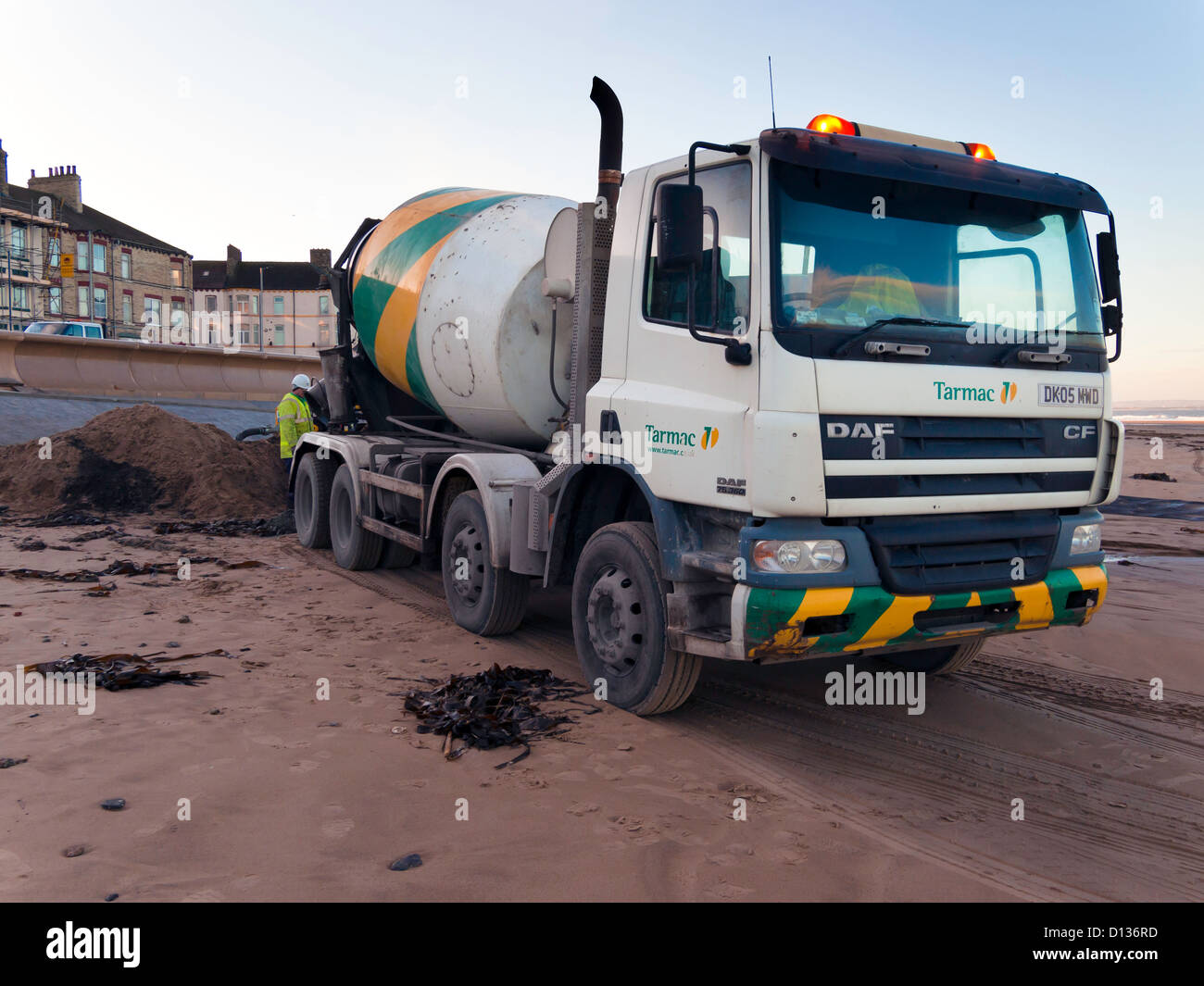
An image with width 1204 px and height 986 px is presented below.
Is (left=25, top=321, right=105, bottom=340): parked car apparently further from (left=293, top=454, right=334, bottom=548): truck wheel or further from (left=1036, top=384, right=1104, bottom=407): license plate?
(left=1036, top=384, right=1104, bottom=407): license plate

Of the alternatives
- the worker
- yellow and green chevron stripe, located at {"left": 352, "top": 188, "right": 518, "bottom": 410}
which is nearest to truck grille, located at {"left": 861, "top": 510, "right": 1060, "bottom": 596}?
yellow and green chevron stripe, located at {"left": 352, "top": 188, "right": 518, "bottom": 410}

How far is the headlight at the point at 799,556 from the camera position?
461 cm

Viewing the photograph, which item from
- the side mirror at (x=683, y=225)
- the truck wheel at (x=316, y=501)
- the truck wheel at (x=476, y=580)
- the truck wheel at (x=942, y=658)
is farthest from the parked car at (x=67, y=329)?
the side mirror at (x=683, y=225)

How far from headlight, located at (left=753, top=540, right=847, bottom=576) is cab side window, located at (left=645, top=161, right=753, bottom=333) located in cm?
107

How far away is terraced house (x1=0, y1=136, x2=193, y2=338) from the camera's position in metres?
52.2

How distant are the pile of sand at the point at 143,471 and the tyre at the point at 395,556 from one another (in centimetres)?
473

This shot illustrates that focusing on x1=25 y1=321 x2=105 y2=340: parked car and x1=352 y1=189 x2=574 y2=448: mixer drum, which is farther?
x1=25 y1=321 x2=105 y2=340: parked car

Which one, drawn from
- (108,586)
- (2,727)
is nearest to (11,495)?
(108,586)

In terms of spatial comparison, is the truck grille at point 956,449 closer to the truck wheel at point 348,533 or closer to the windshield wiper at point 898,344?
the windshield wiper at point 898,344

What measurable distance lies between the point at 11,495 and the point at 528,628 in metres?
10.0

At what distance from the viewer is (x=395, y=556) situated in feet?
32.8

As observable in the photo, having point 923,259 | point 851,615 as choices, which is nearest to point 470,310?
point 923,259

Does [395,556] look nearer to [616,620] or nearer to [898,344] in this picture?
[616,620]

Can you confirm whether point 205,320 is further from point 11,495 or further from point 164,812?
point 164,812
